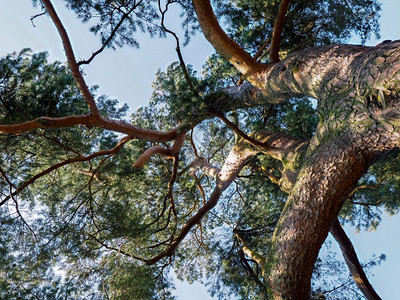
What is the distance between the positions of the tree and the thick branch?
2 centimetres

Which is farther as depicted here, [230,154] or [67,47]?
[230,154]

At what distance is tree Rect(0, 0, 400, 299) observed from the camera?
1715mm

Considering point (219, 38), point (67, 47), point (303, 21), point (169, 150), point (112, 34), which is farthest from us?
point (169, 150)

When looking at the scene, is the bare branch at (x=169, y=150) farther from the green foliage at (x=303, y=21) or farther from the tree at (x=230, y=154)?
the green foliage at (x=303, y=21)

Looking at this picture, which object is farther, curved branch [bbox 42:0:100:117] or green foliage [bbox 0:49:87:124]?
green foliage [bbox 0:49:87:124]

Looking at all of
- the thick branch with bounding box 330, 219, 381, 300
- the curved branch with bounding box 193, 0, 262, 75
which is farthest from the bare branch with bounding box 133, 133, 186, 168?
the thick branch with bounding box 330, 219, 381, 300

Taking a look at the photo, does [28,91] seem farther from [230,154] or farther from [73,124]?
[230,154]

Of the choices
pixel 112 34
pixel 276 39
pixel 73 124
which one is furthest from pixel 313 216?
pixel 112 34

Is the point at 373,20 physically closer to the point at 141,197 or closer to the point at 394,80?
the point at 394,80

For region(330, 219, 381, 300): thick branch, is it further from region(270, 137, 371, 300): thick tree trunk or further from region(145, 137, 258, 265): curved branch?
region(270, 137, 371, 300): thick tree trunk

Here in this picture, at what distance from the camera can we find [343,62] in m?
2.05

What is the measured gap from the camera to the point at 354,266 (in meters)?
3.39

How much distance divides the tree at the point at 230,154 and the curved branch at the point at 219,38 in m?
0.01

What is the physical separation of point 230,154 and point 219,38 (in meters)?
1.99
